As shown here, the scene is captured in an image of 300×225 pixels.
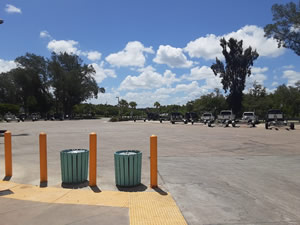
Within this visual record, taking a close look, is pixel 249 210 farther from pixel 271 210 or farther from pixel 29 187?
pixel 29 187

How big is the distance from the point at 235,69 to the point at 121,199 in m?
61.0

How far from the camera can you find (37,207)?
4.61 m

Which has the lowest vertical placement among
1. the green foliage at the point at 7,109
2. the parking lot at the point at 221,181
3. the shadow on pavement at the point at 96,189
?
the parking lot at the point at 221,181

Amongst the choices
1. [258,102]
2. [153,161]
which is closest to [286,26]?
[258,102]

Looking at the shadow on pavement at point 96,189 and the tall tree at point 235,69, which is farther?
the tall tree at point 235,69

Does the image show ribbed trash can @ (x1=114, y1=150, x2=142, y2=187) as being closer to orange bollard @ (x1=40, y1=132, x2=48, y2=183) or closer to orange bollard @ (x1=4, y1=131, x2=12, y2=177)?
orange bollard @ (x1=40, y1=132, x2=48, y2=183)

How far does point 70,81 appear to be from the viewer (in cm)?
7694

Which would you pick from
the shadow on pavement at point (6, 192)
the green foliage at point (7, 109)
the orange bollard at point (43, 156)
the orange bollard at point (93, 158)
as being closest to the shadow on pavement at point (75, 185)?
the orange bollard at point (93, 158)

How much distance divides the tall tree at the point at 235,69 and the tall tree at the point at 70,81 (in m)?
40.3

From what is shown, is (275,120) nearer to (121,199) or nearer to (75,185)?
(75,185)

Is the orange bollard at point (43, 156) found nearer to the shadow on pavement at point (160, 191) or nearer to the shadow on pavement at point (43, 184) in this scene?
the shadow on pavement at point (43, 184)

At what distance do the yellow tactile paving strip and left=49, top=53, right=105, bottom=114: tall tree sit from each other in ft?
245

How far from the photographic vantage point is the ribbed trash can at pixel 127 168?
5801 mm

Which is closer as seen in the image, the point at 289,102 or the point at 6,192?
Answer: the point at 6,192
